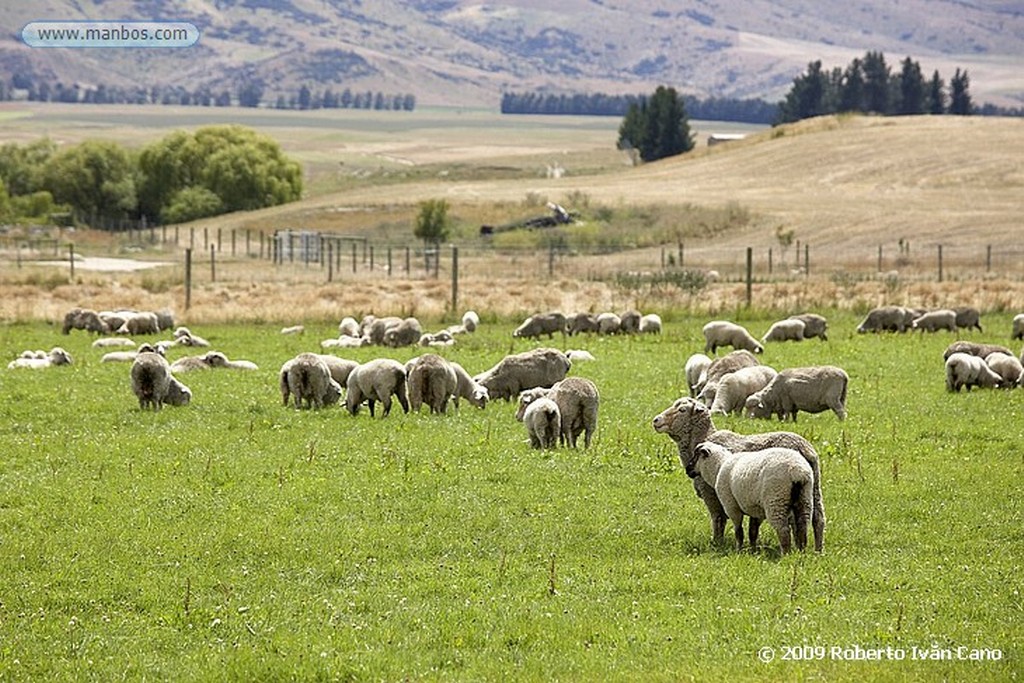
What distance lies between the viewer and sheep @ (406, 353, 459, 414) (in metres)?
23.6

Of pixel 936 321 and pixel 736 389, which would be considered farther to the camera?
pixel 936 321

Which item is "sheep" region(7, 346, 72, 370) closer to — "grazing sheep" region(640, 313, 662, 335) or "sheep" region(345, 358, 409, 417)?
"sheep" region(345, 358, 409, 417)

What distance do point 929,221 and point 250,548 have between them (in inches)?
3148

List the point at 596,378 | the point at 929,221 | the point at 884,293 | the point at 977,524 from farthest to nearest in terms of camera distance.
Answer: the point at 929,221, the point at 884,293, the point at 596,378, the point at 977,524

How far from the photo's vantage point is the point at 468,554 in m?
14.4

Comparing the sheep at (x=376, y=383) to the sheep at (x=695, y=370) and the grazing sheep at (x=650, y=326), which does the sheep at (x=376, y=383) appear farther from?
the grazing sheep at (x=650, y=326)

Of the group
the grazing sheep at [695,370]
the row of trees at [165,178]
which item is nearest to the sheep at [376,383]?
the grazing sheep at [695,370]

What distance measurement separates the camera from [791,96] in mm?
187875

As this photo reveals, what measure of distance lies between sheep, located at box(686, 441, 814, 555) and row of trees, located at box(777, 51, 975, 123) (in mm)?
172002

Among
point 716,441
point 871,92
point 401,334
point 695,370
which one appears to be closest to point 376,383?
point 695,370

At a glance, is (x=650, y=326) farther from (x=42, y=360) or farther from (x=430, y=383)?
(x=430, y=383)

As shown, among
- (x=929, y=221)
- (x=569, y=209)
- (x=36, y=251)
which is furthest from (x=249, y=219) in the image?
(x=929, y=221)

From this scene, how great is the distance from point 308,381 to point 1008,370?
12.1 meters

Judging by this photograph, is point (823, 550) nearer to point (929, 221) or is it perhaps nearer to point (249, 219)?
point (929, 221)
